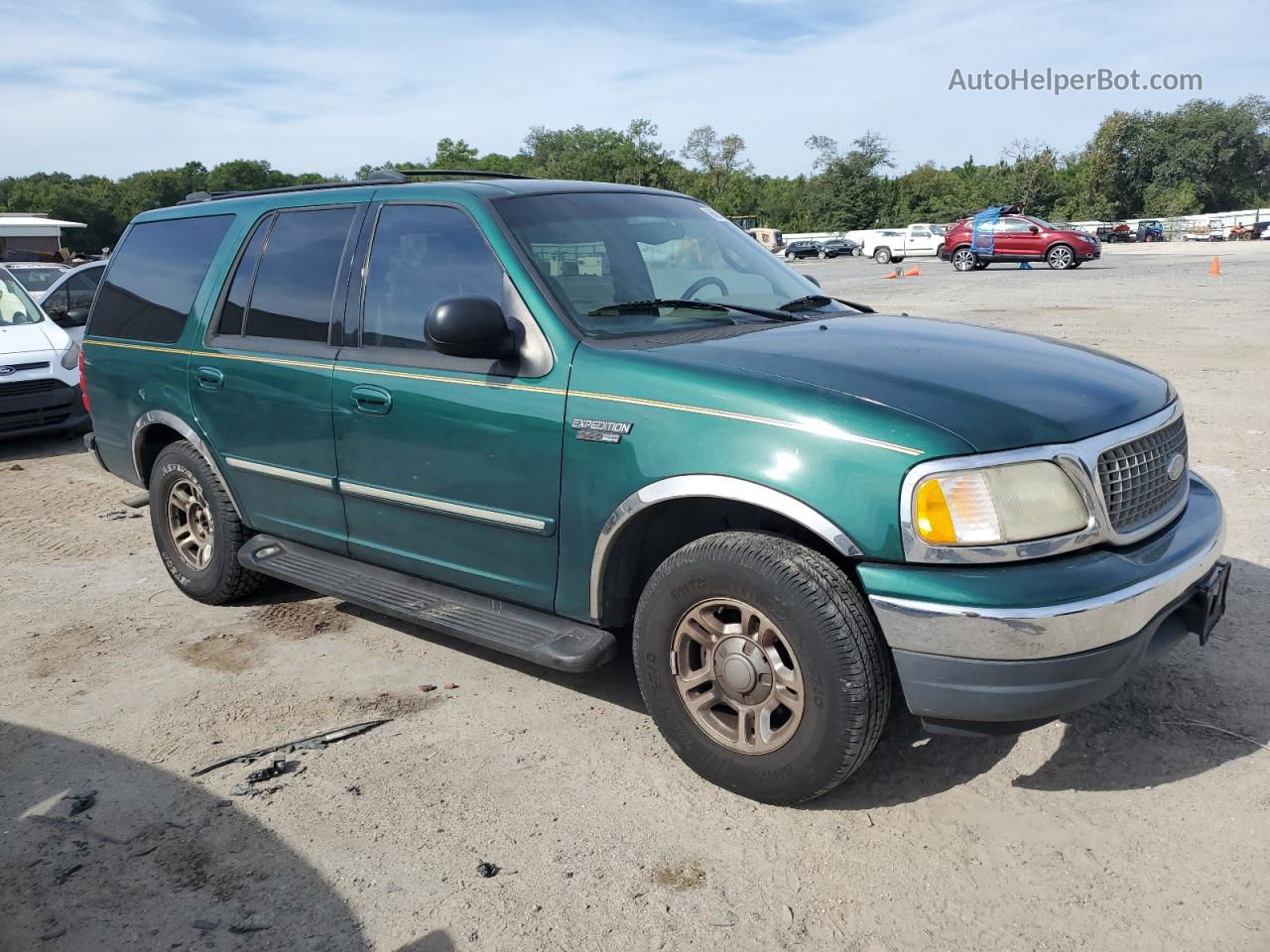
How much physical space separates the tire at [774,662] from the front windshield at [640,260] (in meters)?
0.96

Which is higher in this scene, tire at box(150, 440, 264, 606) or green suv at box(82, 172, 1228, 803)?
green suv at box(82, 172, 1228, 803)

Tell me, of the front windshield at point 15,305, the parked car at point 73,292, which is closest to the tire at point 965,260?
the parked car at point 73,292

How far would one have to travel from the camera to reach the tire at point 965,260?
32312mm

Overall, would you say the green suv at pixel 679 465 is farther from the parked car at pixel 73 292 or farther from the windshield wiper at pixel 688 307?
the parked car at pixel 73 292

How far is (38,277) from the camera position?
13320 millimetres

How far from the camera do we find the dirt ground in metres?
2.66

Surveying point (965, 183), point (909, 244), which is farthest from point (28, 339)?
point (965, 183)

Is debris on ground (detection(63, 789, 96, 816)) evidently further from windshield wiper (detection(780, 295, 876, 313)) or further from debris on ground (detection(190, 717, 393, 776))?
windshield wiper (detection(780, 295, 876, 313))

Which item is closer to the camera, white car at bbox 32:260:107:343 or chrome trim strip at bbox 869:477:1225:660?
chrome trim strip at bbox 869:477:1225:660

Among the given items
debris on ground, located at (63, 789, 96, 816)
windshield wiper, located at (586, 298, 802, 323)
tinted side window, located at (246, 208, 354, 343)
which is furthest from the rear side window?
debris on ground, located at (63, 789, 96, 816)

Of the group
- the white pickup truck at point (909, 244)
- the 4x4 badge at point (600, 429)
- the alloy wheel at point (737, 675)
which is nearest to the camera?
the alloy wheel at point (737, 675)

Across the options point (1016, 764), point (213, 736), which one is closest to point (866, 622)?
point (1016, 764)

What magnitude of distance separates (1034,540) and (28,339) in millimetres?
9845

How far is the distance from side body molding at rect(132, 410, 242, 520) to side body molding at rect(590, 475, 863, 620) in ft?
7.34
